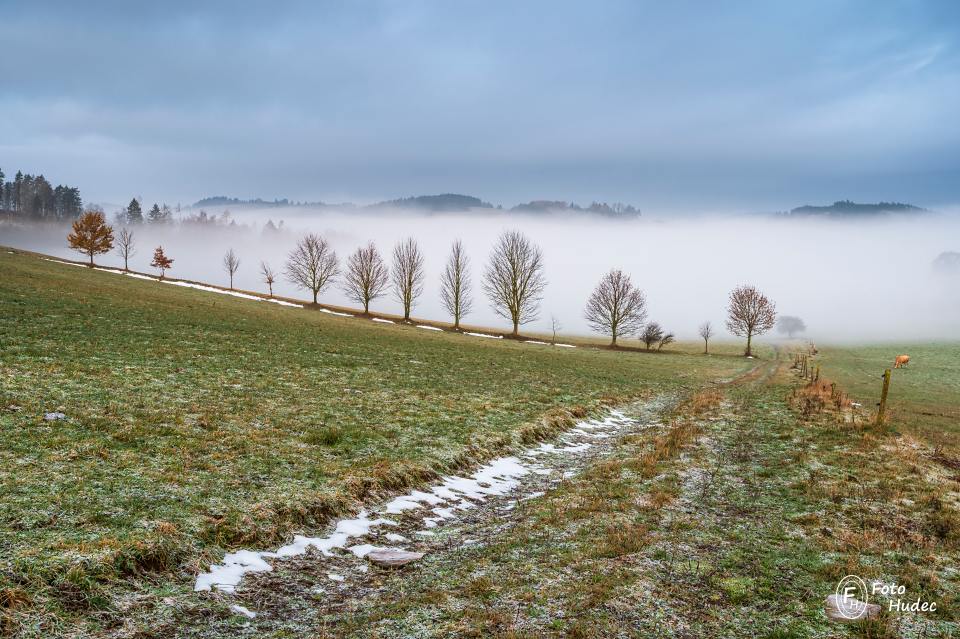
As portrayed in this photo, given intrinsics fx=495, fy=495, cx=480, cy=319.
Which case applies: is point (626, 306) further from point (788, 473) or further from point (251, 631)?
point (251, 631)

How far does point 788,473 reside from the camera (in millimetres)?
15430

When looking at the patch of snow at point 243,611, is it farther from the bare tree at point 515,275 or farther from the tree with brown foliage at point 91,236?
the tree with brown foliage at point 91,236

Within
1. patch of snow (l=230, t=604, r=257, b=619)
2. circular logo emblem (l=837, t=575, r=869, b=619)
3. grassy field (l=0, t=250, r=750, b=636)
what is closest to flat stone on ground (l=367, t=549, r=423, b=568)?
grassy field (l=0, t=250, r=750, b=636)

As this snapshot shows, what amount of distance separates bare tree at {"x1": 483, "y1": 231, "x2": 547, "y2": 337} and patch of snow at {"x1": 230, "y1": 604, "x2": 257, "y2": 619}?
→ 239ft

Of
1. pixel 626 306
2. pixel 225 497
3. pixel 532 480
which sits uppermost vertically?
pixel 626 306

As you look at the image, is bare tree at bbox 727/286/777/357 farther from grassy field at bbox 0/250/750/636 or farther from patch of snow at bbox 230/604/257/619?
patch of snow at bbox 230/604/257/619

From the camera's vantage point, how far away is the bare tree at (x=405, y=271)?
86.5m

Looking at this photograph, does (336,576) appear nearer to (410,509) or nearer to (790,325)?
(410,509)

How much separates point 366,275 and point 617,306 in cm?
4413

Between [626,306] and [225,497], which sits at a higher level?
[626,306]

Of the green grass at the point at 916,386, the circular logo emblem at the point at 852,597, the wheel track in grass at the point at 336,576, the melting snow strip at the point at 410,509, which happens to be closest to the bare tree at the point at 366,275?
the green grass at the point at 916,386

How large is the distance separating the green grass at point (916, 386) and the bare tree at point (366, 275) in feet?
216

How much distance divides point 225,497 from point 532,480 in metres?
8.38

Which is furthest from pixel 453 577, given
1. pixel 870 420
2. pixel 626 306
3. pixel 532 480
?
pixel 626 306
